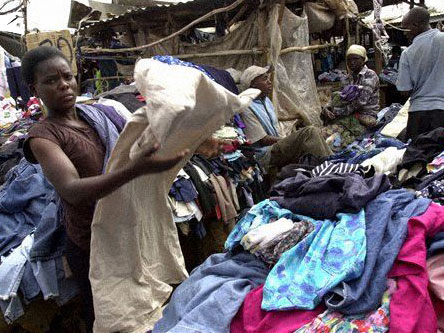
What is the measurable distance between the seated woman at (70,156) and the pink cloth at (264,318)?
24.3 inches

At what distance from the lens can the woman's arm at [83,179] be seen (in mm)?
1402

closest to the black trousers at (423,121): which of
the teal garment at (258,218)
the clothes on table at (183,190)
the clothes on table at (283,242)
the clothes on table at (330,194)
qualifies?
the clothes on table at (183,190)

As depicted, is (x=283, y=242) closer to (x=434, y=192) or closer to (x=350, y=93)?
(x=434, y=192)

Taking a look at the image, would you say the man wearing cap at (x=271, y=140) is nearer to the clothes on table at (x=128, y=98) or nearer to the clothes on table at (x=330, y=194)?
the clothes on table at (x=128, y=98)

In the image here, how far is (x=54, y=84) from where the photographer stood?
6.08 ft

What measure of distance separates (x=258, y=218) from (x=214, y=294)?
437 millimetres

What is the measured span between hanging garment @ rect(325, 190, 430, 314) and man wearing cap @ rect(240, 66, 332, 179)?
8.78ft

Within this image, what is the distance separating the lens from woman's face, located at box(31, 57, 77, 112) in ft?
6.00

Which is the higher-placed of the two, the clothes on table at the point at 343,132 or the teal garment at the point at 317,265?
the teal garment at the point at 317,265

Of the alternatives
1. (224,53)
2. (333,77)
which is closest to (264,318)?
(224,53)

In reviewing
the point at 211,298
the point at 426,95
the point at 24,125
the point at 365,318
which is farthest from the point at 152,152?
the point at 24,125

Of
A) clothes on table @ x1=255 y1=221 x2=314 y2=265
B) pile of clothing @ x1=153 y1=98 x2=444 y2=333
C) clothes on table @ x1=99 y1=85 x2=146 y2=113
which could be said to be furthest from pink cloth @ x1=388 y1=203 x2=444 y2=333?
clothes on table @ x1=99 y1=85 x2=146 y2=113

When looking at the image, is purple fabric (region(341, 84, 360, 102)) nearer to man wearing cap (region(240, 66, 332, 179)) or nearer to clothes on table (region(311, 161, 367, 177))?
man wearing cap (region(240, 66, 332, 179))

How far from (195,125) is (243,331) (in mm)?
769
